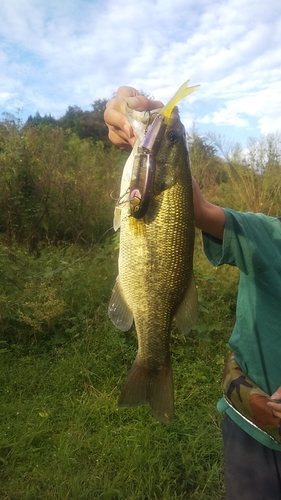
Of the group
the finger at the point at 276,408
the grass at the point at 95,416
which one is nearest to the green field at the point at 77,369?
the grass at the point at 95,416

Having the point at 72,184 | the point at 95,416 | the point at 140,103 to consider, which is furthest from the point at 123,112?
the point at 72,184

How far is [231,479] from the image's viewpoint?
5.97 feet

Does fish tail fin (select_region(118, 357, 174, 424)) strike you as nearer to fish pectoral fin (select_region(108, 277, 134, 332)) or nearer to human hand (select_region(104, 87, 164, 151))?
fish pectoral fin (select_region(108, 277, 134, 332))

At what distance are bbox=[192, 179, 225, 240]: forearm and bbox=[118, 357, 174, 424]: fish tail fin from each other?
1.98ft

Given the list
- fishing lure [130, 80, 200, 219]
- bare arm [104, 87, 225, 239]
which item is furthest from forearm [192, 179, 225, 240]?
fishing lure [130, 80, 200, 219]

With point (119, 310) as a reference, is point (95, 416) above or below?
below

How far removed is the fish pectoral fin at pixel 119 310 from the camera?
5.52 feet

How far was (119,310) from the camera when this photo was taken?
170 centimetres

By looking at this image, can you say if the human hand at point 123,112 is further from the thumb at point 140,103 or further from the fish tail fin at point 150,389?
the fish tail fin at point 150,389

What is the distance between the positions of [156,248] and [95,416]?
7.97 ft

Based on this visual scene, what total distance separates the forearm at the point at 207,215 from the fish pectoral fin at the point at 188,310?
243 mm

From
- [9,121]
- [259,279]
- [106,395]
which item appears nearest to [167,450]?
[106,395]

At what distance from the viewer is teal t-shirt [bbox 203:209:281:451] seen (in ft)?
5.51

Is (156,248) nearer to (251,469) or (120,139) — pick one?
(120,139)
